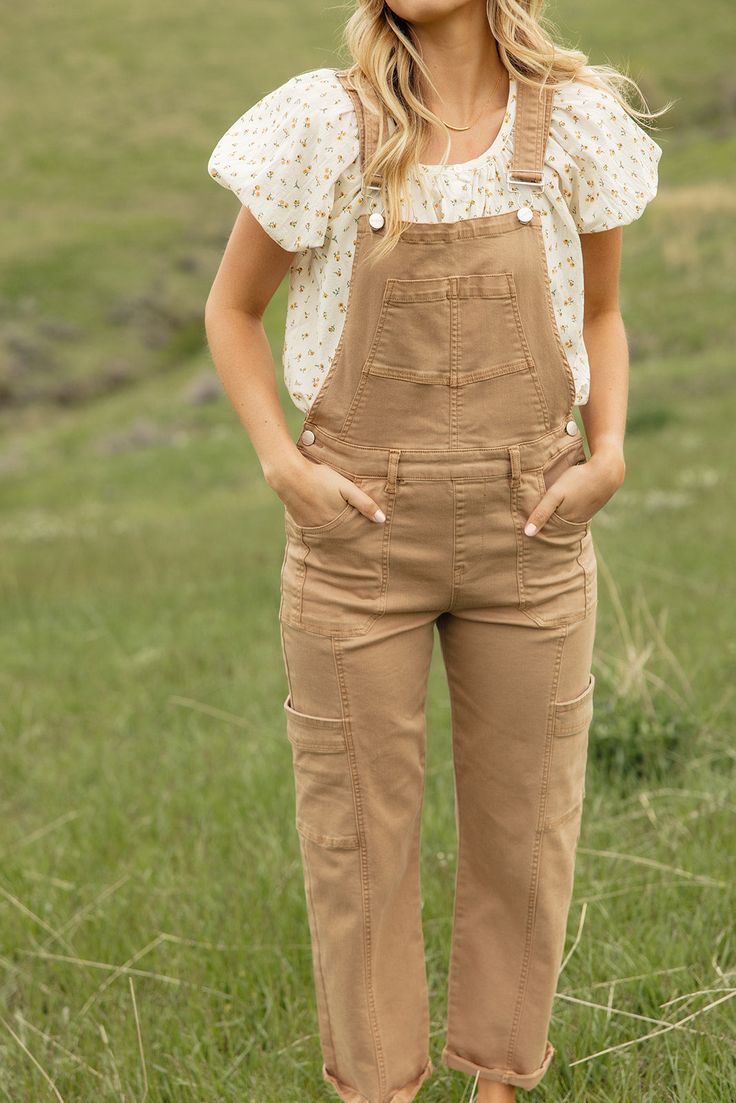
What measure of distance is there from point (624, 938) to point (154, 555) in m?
6.67

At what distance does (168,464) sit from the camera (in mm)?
16500

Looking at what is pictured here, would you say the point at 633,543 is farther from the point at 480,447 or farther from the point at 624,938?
the point at 480,447

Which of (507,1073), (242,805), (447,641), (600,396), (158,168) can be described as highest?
(600,396)

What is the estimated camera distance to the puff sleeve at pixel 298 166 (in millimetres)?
2139

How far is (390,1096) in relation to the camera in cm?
255

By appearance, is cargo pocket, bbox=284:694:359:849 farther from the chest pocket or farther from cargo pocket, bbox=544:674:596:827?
the chest pocket

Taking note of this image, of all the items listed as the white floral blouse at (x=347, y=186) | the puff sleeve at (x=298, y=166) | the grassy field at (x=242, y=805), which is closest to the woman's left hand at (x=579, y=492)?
the white floral blouse at (x=347, y=186)

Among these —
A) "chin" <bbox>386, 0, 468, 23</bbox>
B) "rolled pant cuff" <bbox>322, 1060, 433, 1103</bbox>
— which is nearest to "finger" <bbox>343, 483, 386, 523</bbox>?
"chin" <bbox>386, 0, 468, 23</bbox>

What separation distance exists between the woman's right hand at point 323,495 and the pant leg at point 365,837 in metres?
0.24

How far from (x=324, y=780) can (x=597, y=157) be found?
131 centimetres

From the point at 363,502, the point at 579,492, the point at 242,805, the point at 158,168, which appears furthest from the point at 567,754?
the point at 158,168

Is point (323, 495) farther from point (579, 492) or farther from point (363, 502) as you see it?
point (579, 492)

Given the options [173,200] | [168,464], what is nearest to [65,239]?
[173,200]

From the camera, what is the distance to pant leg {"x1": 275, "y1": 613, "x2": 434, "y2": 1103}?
236 cm
